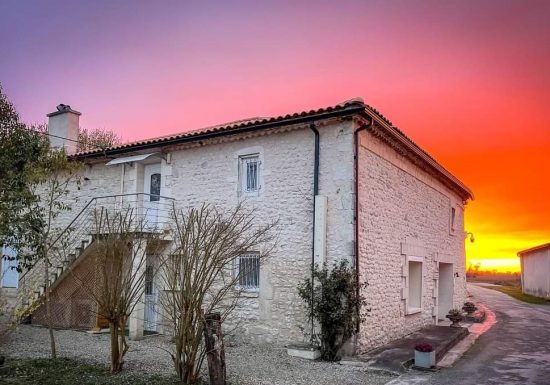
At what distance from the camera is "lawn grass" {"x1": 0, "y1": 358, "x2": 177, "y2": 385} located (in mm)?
7695

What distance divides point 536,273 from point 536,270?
0.73 feet

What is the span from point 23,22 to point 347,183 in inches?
367

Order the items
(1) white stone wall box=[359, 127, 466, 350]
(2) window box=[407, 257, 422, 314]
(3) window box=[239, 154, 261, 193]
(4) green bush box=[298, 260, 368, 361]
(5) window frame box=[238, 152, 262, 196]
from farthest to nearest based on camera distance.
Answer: (2) window box=[407, 257, 422, 314]
(3) window box=[239, 154, 261, 193]
(5) window frame box=[238, 152, 262, 196]
(1) white stone wall box=[359, 127, 466, 350]
(4) green bush box=[298, 260, 368, 361]

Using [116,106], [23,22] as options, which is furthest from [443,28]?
[23,22]

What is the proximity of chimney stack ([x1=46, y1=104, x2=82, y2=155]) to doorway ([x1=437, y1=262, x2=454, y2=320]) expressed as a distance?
14953mm

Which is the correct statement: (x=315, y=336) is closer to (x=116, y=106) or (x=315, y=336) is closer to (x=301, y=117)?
(x=301, y=117)

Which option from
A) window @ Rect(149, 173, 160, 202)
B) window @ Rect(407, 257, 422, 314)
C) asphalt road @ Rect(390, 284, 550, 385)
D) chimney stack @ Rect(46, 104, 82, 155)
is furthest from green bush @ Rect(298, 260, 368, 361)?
chimney stack @ Rect(46, 104, 82, 155)

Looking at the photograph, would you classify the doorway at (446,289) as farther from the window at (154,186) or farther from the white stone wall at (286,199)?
the window at (154,186)

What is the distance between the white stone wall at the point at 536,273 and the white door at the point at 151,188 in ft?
92.0

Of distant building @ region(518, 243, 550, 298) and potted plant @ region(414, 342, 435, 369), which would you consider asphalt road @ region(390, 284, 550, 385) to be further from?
distant building @ region(518, 243, 550, 298)

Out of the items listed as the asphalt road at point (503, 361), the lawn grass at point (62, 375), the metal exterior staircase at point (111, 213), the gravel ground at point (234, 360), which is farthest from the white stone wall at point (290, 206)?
the lawn grass at point (62, 375)

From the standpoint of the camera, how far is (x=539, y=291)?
34.2 metres

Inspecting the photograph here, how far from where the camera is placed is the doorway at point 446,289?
19.2 metres

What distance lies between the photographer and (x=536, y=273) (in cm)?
3547
